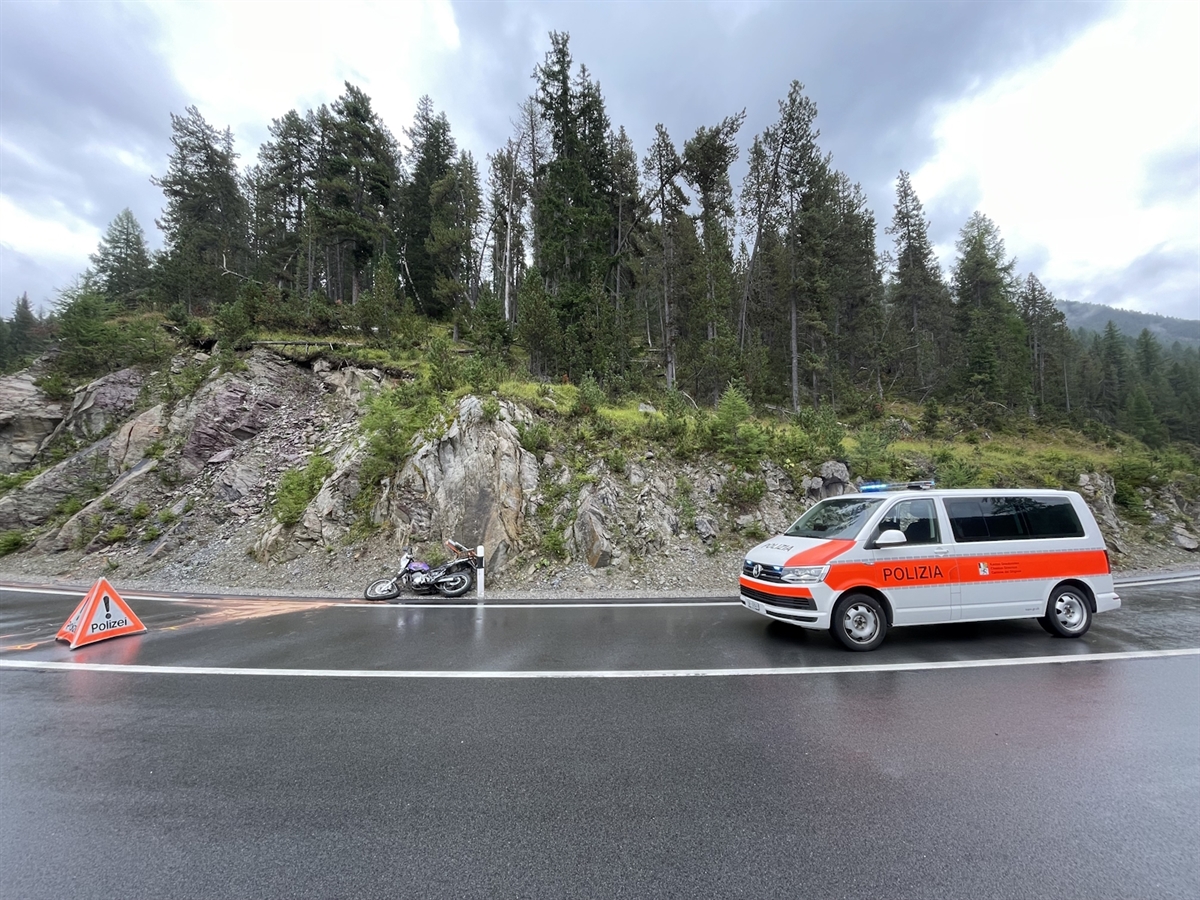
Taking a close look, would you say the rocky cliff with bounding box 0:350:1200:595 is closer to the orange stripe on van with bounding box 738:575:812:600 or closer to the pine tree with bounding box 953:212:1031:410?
the orange stripe on van with bounding box 738:575:812:600

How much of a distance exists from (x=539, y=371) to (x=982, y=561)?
57.2 feet

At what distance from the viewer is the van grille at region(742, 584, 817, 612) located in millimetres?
6180

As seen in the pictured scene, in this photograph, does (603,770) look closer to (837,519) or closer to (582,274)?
(837,519)

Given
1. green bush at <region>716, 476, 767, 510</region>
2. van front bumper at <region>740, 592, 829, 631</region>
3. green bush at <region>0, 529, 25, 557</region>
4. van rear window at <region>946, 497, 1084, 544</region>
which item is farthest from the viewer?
green bush at <region>0, 529, 25, 557</region>

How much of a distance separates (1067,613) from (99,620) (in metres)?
13.7

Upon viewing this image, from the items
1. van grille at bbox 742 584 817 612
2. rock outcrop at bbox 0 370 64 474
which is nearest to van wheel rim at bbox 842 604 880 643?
van grille at bbox 742 584 817 612

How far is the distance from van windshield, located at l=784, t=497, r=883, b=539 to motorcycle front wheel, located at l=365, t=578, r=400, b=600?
7.53 meters

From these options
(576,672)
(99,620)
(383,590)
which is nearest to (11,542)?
(99,620)

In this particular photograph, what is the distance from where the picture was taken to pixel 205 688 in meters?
5.13

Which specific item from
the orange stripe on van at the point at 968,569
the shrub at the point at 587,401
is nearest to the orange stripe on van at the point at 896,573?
the orange stripe on van at the point at 968,569

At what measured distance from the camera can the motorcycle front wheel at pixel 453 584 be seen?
32.6 ft

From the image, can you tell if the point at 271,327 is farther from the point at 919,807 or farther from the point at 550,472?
the point at 919,807

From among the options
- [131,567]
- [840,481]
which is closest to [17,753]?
[131,567]

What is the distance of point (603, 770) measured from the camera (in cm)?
355
